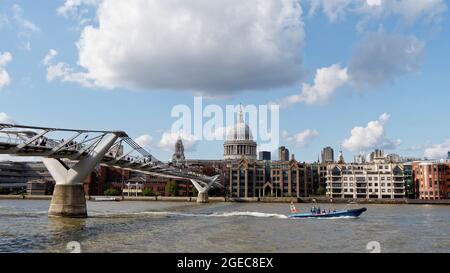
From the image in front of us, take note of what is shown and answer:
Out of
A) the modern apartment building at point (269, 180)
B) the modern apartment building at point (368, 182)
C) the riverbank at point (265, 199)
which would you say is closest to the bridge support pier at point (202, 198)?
the riverbank at point (265, 199)

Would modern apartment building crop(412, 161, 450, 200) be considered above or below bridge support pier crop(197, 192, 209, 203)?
above

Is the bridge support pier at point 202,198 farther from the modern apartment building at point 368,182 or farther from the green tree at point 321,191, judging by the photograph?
the green tree at point 321,191

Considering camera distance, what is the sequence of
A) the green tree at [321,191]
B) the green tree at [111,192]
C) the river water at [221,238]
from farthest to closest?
the green tree at [321,191] < the green tree at [111,192] < the river water at [221,238]

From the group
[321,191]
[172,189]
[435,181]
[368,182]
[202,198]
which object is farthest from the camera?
[321,191]

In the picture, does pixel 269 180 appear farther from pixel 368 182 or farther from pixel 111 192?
pixel 111 192

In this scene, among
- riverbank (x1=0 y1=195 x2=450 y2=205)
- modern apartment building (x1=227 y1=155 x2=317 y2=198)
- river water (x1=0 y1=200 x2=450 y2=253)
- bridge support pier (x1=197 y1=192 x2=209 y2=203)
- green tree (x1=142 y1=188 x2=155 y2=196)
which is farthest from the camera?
modern apartment building (x1=227 y1=155 x2=317 y2=198)

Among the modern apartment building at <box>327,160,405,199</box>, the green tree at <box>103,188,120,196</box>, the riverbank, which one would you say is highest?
the modern apartment building at <box>327,160,405,199</box>

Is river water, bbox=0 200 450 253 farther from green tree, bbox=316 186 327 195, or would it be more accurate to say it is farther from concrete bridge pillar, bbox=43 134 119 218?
green tree, bbox=316 186 327 195

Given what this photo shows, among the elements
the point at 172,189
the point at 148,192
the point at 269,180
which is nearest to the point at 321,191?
the point at 269,180

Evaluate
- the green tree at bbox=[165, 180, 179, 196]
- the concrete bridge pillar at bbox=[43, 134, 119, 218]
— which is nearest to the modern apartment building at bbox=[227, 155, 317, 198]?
the green tree at bbox=[165, 180, 179, 196]
